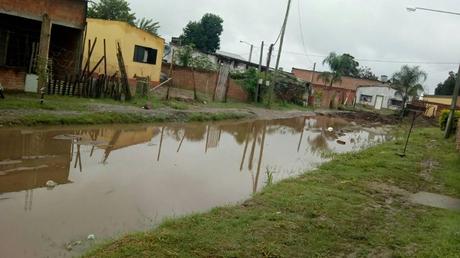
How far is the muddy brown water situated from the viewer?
6.65m

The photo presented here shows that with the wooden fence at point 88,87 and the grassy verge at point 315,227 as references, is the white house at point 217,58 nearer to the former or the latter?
the wooden fence at point 88,87

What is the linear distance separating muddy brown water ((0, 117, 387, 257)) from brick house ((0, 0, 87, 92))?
5.02 m

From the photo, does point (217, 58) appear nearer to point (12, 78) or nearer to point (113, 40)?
point (113, 40)

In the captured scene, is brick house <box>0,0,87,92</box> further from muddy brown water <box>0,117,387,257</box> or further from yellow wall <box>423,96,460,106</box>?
yellow wall <box>423,96,460,106</box>

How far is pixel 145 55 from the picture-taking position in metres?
28.6

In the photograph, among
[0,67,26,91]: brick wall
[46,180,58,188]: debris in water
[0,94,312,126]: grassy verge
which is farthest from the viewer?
[0,67,26,91]: brick wall

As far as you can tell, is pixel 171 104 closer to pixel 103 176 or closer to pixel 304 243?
pixel 103 176

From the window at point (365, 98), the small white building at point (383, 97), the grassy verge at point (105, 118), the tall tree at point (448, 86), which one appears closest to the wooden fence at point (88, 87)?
the grassy verge at point (105, 118)

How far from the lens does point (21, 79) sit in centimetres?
1827

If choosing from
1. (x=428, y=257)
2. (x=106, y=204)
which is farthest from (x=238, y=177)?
Result: (x=428, y=257)

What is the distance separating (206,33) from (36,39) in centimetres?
4353

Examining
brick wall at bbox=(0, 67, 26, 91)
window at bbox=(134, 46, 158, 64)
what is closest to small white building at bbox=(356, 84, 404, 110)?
window at bbox=(134, 46, 158, 64)

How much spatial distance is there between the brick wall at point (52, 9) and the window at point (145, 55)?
6.60m

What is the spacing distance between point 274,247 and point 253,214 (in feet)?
4.49
